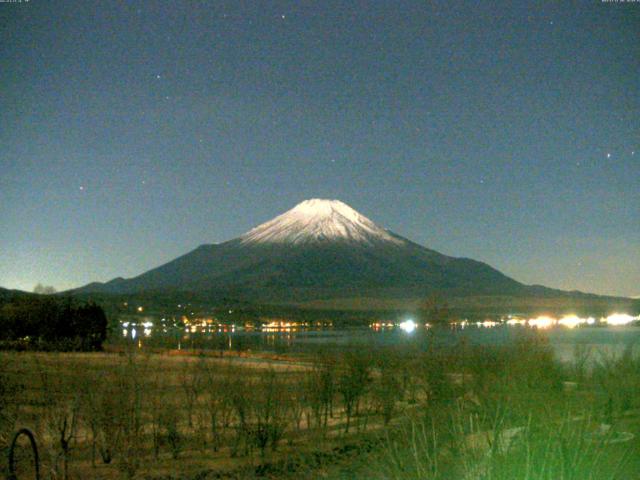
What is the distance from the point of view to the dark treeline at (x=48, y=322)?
144ft

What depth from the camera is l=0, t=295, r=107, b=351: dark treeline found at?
4388 cm

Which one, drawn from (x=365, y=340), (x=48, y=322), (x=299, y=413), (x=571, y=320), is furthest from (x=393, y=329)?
(x=299, y=413)

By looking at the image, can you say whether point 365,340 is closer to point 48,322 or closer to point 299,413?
point 299,413

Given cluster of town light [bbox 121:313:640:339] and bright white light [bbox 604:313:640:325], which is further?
bright white light [bbox 604:313:640:325]

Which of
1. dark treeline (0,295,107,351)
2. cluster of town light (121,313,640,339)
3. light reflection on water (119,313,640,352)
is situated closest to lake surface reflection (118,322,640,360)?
light reflection on water (119,313,640,352)

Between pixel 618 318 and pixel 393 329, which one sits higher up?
pixel 618 318

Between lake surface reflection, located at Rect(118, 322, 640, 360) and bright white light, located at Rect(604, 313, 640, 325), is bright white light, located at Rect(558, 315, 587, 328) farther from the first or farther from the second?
lake surface reflection, located at Rect(118, 322, 640, 360)

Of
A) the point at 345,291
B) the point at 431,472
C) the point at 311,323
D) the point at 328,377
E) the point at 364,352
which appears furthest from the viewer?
the point at 345,291

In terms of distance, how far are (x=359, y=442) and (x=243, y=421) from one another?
2656mm

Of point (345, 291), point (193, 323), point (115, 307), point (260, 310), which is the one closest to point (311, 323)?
point (260, 310)

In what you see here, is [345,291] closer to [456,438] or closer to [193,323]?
[193,323]

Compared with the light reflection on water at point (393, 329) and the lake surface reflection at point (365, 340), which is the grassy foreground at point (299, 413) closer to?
the lake surface reflection at point (365, 340)

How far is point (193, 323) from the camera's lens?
10506 centimetres

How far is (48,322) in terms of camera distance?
4606 centimetres
